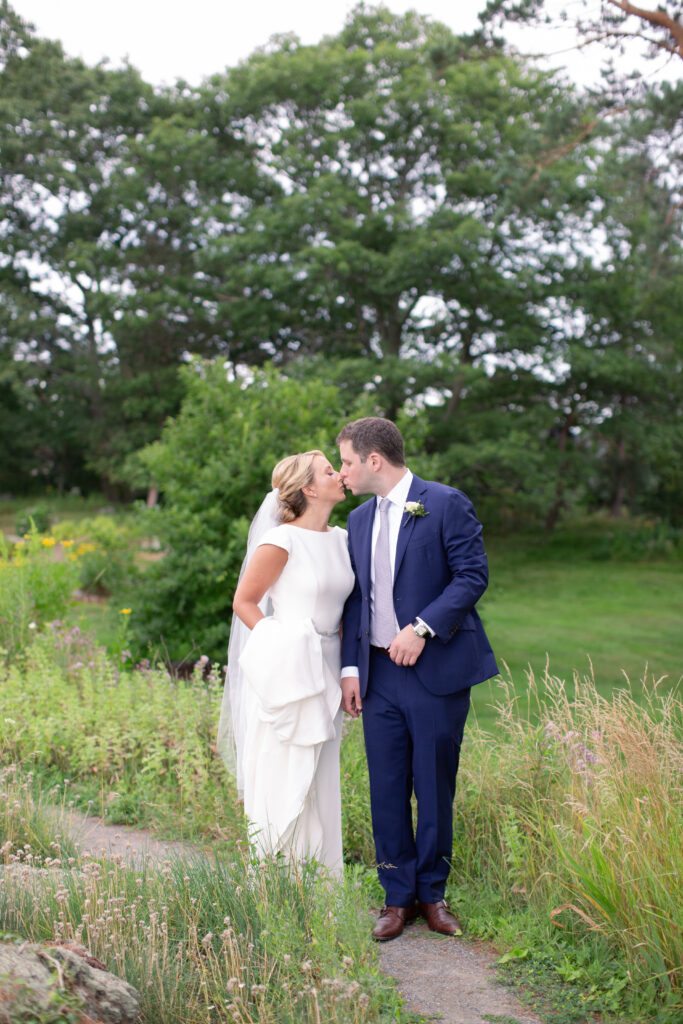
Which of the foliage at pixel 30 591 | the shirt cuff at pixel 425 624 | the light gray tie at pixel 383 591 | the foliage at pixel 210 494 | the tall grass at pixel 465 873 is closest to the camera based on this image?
the tall grass at pixel 465 873

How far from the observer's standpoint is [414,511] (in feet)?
12.0

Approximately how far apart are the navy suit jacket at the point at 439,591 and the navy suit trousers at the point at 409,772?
0.08 metres

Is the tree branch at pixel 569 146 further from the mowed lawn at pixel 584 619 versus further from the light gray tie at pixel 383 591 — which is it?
the light gray tie at pixel 383 591

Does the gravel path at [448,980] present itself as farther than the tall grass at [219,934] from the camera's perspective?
Yes

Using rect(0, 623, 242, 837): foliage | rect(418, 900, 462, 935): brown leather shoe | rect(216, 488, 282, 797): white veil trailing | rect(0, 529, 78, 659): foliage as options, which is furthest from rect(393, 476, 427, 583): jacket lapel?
rect(0, 529, 78, 659): foliage

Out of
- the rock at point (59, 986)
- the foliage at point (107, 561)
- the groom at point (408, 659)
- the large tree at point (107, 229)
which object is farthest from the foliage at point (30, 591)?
the large tree at point (107, 229)

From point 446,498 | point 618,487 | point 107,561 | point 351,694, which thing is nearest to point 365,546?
point 446,498

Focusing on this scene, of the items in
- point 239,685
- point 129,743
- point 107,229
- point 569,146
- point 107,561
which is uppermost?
point 107,229

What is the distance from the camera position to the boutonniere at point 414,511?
3.66 meters

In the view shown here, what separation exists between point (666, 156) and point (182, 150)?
16947 mm

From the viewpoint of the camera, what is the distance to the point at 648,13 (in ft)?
27.3

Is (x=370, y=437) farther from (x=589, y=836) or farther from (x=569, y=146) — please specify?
(x=569, y=146)

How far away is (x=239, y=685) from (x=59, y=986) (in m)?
1.85

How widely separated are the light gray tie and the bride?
13 cm
